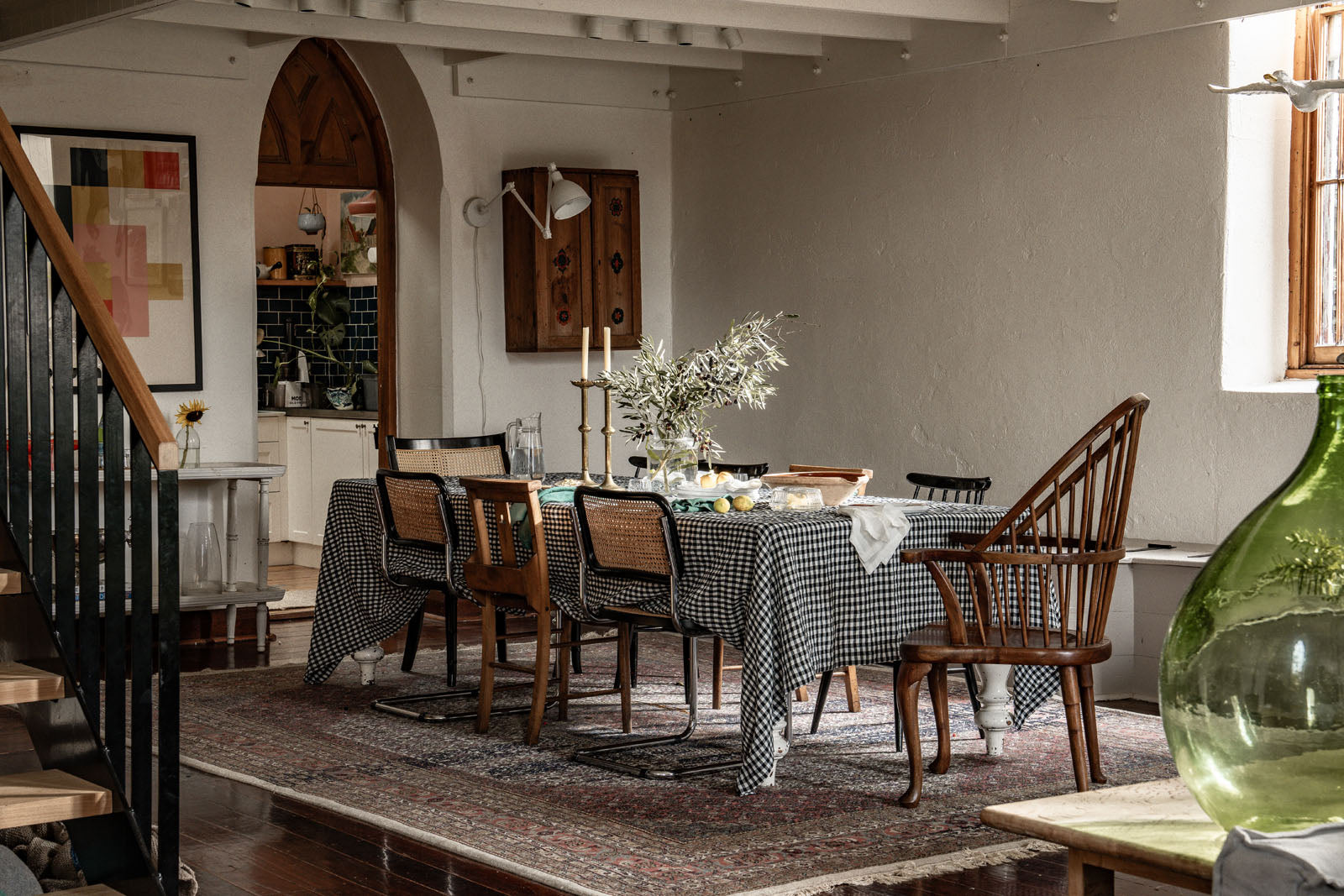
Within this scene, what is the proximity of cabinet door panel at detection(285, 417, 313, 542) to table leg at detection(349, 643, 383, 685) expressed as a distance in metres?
3.66

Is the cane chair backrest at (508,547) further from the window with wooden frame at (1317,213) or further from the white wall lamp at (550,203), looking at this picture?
the window with wooden frame at (1317,213)

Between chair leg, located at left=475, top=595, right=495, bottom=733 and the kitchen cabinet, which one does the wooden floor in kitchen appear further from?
the kitchen cabinet

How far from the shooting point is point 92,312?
3.20 meters

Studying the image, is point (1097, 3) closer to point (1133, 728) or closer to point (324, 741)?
point (1133, 728)

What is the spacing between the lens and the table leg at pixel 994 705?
198 inches

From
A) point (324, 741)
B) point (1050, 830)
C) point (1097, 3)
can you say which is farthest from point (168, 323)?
point (1050, 830)

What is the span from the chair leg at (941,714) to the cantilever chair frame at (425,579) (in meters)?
1.64

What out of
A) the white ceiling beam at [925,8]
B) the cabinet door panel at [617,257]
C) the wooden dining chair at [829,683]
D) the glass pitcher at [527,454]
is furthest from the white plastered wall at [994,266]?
the glass pitcher at [527,454]

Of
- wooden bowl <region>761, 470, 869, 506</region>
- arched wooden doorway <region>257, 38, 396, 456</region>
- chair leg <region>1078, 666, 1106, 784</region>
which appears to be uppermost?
arched wooden doorway <region>257, 38, 396, 456</region>

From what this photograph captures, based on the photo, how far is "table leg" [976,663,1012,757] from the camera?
5020mm

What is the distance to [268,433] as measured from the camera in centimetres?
1020

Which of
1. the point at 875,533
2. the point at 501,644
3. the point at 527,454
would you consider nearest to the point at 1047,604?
the point at 875,533

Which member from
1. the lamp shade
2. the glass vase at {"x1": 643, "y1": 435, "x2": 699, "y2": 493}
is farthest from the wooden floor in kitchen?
the lamp shade

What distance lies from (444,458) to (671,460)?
4.54 feet
